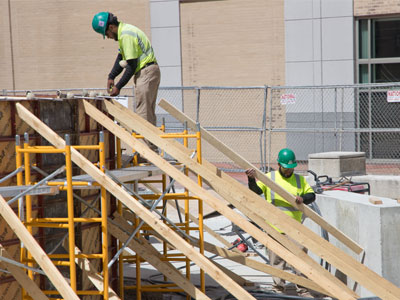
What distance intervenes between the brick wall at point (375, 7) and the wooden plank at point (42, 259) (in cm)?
1606

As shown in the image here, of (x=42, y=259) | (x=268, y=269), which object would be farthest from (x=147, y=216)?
(x=268, y=269)

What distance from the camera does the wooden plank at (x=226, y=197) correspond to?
6.71 metres

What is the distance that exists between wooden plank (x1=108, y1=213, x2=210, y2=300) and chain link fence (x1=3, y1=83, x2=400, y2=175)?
10.4 metres

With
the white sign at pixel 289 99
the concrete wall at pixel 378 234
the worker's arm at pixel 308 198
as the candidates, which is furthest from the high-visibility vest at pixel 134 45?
the white sign at pixel 289 99

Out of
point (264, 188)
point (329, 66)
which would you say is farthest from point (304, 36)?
point (264, 188)

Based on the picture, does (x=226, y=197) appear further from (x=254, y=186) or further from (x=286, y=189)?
(x=286, y=189)

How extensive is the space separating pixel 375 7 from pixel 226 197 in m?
14.2

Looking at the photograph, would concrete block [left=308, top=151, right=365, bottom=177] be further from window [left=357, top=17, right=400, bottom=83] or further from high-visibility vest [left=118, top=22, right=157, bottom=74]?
window [left=357, top=17, right=400, bottom=83]

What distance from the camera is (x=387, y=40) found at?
20719 mm

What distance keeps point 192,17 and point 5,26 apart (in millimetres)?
6628

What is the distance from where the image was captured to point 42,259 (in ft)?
20.1

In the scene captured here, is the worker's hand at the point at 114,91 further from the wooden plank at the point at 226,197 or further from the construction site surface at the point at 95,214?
the wooden plank at the point at 226,197

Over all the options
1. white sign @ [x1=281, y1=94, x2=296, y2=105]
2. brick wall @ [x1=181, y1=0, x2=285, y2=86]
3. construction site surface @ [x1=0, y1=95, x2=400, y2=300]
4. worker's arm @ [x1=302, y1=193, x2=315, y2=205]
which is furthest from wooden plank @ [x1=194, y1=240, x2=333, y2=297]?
brick wall @ [x1=181, y1=0, x2=285, y2=86]

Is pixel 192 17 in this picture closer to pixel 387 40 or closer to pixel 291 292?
pixel 387 40
